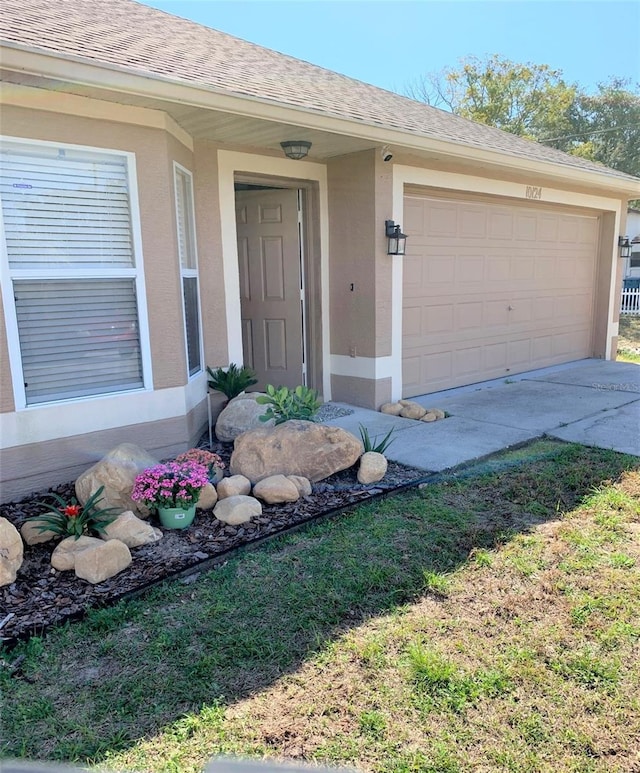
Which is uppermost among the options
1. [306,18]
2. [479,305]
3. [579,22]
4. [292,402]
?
[579,22]

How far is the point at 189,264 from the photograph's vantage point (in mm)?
5277

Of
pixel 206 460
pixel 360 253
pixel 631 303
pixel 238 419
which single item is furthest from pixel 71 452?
pixel 631 303

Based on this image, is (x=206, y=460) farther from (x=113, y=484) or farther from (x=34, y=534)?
(x=34, y=534)

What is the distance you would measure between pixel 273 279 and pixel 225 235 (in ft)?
3.45

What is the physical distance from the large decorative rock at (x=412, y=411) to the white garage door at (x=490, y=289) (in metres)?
0.68

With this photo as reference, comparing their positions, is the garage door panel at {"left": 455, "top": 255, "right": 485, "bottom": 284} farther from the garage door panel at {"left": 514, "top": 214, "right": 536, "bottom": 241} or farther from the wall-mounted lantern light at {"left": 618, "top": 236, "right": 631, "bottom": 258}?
the wall-mounted lantern light at {"left": 618, "top": 236, "right": 631, "bottom": 258}

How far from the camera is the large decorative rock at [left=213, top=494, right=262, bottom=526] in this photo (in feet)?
12.0

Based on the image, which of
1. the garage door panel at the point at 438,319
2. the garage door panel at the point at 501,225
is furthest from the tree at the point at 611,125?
the garage door panel at the point at 438,319

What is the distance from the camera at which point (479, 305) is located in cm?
775

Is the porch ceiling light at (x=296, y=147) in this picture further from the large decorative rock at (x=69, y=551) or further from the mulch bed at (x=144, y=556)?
the large decorative rock at (x=69, y=551)

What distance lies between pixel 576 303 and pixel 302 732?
9.00 metres

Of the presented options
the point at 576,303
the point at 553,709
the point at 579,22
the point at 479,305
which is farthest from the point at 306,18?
the point at 553,709

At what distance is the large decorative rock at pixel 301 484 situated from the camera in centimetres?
406

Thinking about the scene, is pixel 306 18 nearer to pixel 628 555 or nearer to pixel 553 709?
pixel 628 555
